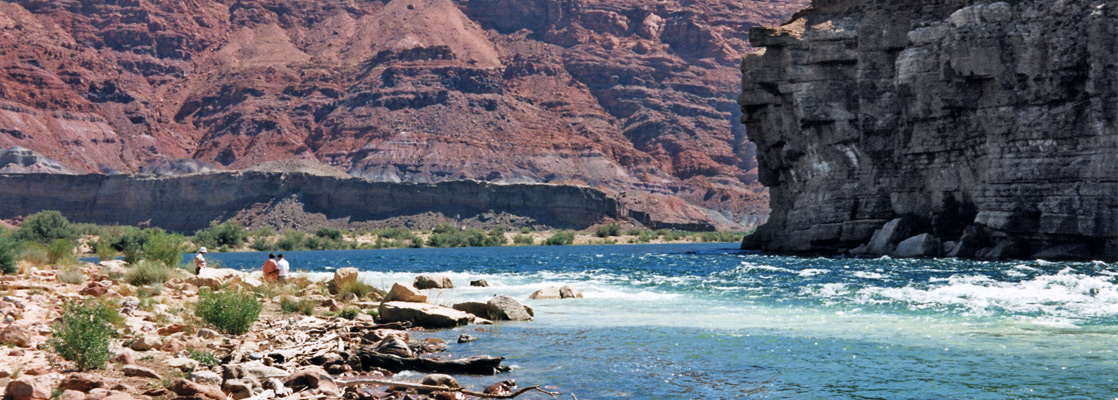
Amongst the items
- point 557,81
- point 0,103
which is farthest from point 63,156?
point 557,81

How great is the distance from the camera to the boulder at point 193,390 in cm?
977

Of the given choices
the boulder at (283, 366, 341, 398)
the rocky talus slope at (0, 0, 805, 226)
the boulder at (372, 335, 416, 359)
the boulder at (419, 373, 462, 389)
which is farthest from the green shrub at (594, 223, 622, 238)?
the boulder at (283, 366, 341, 398)

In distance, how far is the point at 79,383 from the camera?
31.2 ft

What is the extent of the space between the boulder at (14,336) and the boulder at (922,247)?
41515mm

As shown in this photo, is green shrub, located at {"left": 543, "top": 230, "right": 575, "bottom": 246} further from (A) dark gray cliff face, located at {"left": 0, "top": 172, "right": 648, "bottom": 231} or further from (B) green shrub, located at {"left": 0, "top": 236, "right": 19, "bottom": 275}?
(B) green shrub, located at {"left": 0, "top": 236, "right": 19, "bottom": 275}

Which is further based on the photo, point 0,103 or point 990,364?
point 0,103

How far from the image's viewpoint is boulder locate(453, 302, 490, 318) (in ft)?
65.9

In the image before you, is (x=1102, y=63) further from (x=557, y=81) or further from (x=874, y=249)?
(x=557, y=81)

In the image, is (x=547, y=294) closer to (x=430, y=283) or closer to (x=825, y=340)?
(x=430, y=283)

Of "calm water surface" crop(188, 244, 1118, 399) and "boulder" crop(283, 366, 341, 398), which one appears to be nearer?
"boulder" crop(283, 366, 341, 398)

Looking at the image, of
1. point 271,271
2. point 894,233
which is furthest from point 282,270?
point 894,233

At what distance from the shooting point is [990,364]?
1288 centimetres

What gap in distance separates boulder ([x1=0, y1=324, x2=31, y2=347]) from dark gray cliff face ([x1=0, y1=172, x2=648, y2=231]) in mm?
114707

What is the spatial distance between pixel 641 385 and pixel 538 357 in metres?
2.72
